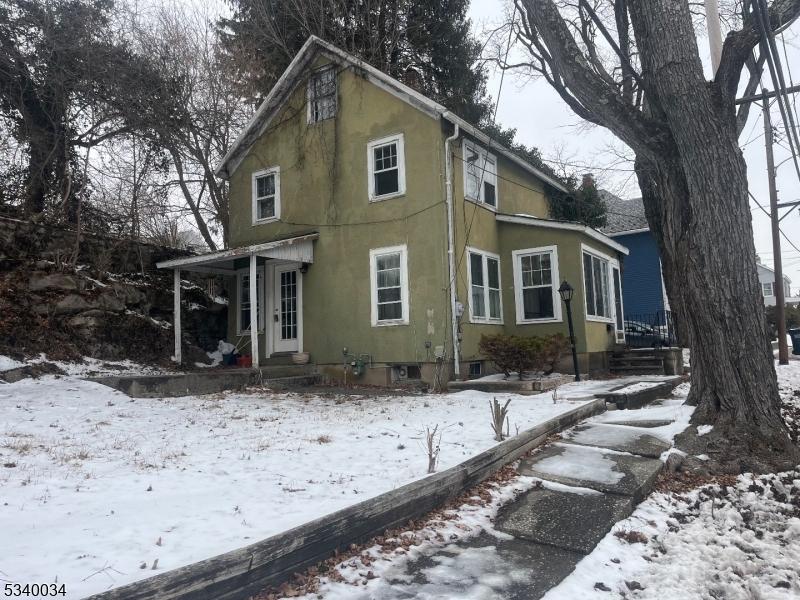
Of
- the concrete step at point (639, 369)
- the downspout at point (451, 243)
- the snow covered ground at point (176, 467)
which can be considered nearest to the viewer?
the snow covered ground at point (176, 467)

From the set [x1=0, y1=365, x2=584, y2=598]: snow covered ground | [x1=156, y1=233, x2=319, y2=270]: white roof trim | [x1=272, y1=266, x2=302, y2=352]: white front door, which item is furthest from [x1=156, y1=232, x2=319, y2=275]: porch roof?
[x1=0, y1=365, x2=584, y2=598]: snow covered ground

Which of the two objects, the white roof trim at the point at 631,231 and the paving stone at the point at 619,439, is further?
the white roof trim at the point at 631,231

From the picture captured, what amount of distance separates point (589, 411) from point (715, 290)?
8.28ft

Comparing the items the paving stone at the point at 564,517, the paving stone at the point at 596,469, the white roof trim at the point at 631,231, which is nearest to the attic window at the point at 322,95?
the paving stone at the point at 596,469

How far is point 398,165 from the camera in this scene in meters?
12.4

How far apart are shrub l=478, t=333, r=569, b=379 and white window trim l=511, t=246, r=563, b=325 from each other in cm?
158

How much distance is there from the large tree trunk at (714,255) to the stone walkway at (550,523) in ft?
3.13

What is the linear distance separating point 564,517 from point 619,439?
2.58 m

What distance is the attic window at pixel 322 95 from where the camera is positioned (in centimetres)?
1355

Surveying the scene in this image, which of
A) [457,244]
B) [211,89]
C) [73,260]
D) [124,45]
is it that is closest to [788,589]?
[457,244]

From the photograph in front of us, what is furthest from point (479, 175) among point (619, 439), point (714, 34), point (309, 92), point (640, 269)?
point (640, 269)

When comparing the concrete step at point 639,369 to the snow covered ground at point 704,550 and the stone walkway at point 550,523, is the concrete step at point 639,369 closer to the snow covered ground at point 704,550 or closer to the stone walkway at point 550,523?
the stone walkway at point 550,523

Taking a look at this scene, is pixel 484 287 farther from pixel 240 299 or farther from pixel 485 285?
pixel 240 299

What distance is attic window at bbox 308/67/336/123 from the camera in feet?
44.5
